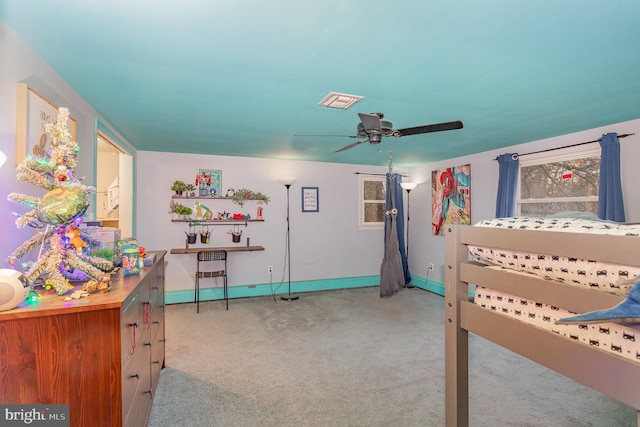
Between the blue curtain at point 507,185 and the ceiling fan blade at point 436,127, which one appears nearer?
the ceiling fan blade at point 436,127

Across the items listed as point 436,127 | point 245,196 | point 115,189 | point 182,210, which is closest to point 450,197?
point 436,127

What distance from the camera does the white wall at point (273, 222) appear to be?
4.70 meters

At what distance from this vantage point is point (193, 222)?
479 centimetres

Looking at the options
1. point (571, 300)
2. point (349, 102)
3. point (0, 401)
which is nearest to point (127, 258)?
point (0, 401)

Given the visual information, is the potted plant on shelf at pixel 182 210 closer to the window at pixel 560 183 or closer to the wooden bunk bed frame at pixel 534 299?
the wooden bunk bed frame at pixel 534 299

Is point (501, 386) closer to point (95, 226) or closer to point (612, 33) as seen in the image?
point (612, 33)

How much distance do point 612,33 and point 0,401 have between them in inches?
119

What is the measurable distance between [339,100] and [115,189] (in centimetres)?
395

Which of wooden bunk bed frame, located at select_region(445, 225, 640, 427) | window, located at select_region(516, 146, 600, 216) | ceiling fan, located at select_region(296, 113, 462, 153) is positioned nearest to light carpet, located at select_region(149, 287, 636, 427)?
wooden bunk bed frame, located at select_region(445, 225, 640, 427)

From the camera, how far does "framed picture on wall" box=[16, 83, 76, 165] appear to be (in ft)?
5.07

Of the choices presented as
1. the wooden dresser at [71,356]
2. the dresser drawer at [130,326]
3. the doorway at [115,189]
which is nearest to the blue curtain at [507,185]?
the dresser drawer at [130,326]

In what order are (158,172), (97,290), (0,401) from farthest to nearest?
(158,172) → (97,290) → (0,401)

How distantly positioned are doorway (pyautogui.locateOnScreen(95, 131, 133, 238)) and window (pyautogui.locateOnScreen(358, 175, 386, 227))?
12.3ft

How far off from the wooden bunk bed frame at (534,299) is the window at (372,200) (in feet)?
13.7
